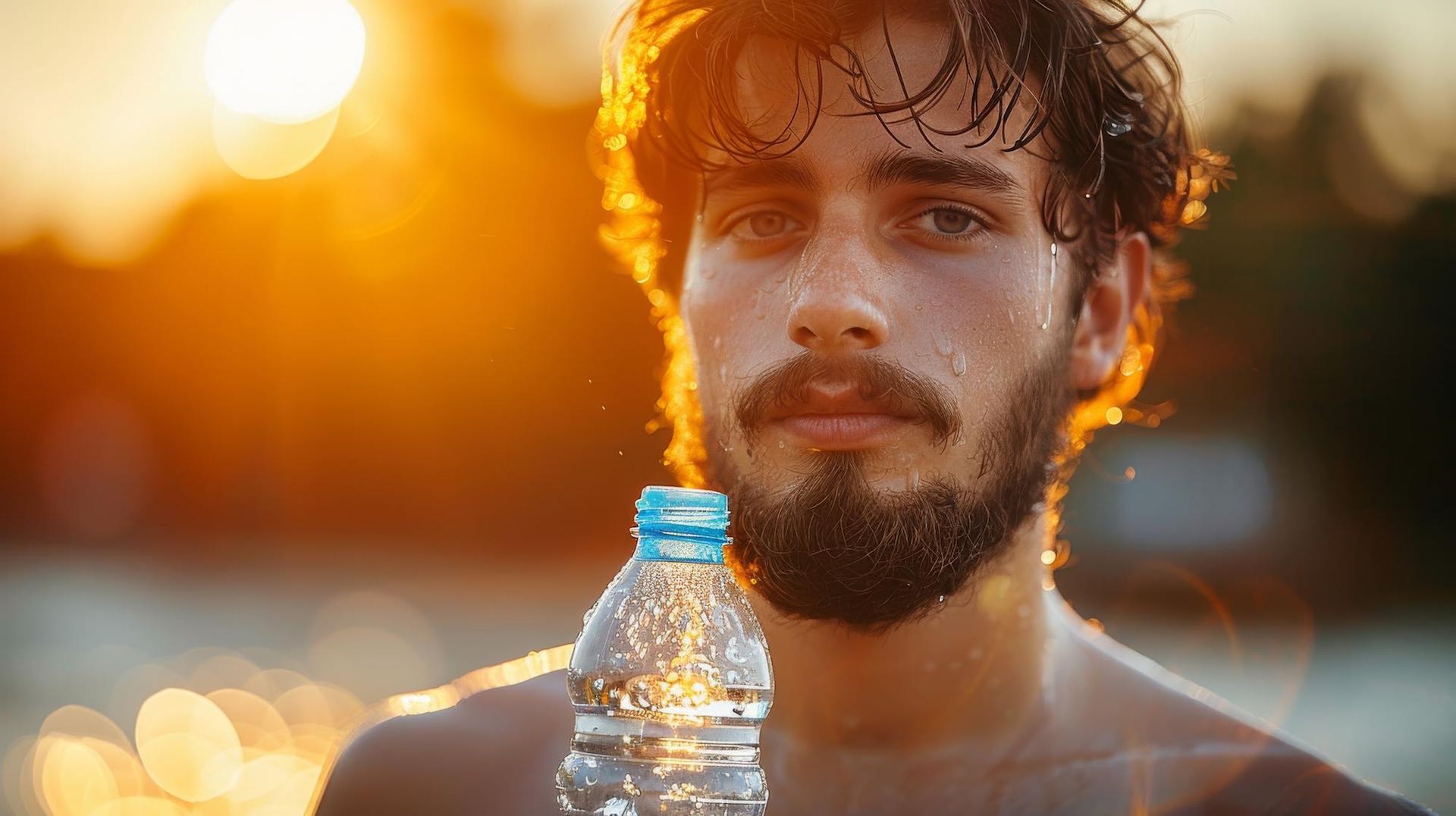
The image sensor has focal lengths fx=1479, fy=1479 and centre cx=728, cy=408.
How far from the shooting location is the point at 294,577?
3322 centimetres

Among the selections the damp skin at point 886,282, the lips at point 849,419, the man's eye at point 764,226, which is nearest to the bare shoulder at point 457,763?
the damp skin at point 886,282

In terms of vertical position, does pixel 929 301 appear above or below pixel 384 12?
below

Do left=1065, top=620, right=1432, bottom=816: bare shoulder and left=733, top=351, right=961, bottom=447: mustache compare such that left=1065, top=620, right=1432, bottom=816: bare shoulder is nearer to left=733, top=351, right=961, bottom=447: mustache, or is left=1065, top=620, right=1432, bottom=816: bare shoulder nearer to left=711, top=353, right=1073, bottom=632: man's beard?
left=711, top=353, right=1073, bottom=632: man's beard

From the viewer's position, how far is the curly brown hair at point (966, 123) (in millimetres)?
3471

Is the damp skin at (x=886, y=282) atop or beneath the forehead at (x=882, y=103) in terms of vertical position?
beneath

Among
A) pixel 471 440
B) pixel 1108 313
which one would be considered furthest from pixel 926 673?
pixel 471 440

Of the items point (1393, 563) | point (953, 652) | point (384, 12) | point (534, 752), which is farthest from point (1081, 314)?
point (1393, 563)

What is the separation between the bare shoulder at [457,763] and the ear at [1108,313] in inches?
67.1

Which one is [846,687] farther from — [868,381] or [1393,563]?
[1393,563]

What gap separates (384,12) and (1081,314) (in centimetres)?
1599

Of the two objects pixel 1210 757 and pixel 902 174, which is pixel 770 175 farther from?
pixel 1210 757

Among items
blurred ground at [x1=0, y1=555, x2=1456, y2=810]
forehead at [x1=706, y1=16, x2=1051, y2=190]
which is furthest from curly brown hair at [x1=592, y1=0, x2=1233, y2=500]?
blurred ground at [x1=0, y1=555, x2=1456, y2=810]

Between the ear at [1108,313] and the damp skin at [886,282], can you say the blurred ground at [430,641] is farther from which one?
the damp skin at [886,282]

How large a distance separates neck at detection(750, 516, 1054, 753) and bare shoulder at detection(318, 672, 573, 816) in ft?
2.16
